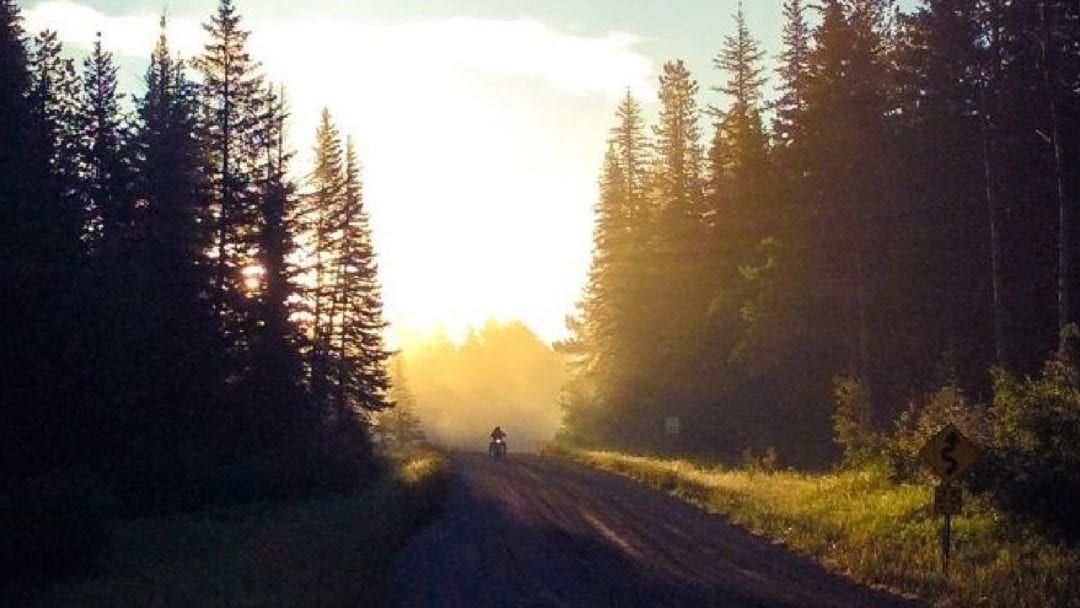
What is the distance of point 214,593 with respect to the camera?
53.8 ft

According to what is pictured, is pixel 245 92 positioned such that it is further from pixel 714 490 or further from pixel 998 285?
pixel 998 285

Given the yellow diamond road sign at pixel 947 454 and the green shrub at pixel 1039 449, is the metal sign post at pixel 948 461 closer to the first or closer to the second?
the yellow diamond road sign at pixel 947 454

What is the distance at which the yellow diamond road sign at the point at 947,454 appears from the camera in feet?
63.3

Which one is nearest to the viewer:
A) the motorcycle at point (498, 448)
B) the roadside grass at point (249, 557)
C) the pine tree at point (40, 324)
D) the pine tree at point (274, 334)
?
the roadside grass at point (249, 557)

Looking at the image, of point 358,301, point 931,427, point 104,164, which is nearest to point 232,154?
point 104,164

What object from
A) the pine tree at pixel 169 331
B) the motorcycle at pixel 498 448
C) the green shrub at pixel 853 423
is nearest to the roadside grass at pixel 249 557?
the pine tree at pixel 169 331

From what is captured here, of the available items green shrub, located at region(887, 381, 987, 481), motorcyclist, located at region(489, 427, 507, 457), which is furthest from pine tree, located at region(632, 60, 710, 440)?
green shrub, located at region(887, 381, 987, 481)

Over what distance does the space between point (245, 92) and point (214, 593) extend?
33.6 m

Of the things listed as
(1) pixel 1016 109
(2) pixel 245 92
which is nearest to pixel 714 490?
(1) pixel 1016 109

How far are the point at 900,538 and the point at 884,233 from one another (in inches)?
954

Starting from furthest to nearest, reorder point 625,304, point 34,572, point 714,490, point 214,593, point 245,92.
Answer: point 625,304 → point 245,92 → point 714,490 → point 34,572 → point 214,593

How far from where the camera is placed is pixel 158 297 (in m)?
38.5

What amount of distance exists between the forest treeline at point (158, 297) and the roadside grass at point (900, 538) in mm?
13457

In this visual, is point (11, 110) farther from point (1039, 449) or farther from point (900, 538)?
point (1039, 449)
